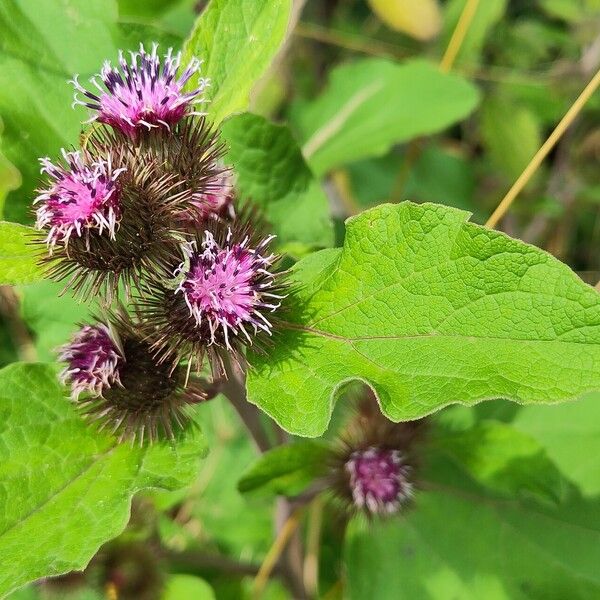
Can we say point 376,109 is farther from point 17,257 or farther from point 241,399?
point 17,257

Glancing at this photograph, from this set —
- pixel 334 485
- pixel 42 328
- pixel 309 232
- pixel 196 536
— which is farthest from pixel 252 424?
pixel 196 536

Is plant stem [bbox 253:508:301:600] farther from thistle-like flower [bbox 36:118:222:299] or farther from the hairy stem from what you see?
thistle-like flower [bbox 36:118:222:299]

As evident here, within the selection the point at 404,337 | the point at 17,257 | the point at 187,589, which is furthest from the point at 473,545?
the point at 17,257

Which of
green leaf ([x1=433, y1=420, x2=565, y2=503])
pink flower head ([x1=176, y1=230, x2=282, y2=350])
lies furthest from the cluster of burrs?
green leaf ([x1=433, y1=420, x2=565, y2=503])

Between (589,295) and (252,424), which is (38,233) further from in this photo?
(589,295)

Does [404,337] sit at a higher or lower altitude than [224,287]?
lower
